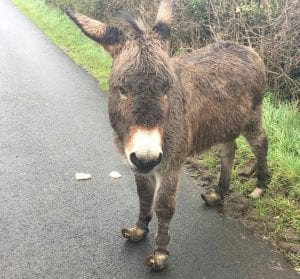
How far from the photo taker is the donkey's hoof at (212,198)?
187 inches

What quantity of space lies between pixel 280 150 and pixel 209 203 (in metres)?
1.43

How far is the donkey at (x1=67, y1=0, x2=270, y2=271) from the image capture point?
309 centimetres

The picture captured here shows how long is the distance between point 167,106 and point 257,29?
Result: 461 cm

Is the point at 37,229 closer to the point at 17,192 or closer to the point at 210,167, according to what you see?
the point at 17,192

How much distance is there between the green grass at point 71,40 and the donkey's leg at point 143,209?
3693 mm

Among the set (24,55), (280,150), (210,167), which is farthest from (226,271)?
(24,55)

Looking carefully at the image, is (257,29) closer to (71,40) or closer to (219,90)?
(219,90)

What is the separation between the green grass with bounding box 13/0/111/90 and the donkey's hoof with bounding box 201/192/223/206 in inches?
136

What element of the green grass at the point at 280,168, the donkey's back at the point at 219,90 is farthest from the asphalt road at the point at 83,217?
the donkey's back at the point at 219,90

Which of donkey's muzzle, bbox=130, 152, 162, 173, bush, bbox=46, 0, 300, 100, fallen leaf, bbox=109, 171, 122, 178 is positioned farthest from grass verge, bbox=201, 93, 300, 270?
donkey's muzzle, bbox=130, 152, 162, 173

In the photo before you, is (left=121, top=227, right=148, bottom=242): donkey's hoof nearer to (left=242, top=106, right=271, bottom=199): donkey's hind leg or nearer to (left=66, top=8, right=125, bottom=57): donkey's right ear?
(left=242, top=106, right=271, bottom=199): donkey's hind leg

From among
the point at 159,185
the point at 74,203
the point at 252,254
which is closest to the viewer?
the point at 159,185

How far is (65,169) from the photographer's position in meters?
5.50

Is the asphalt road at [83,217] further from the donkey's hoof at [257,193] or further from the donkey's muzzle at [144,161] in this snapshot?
the donkey's muzzle at [144,161]
